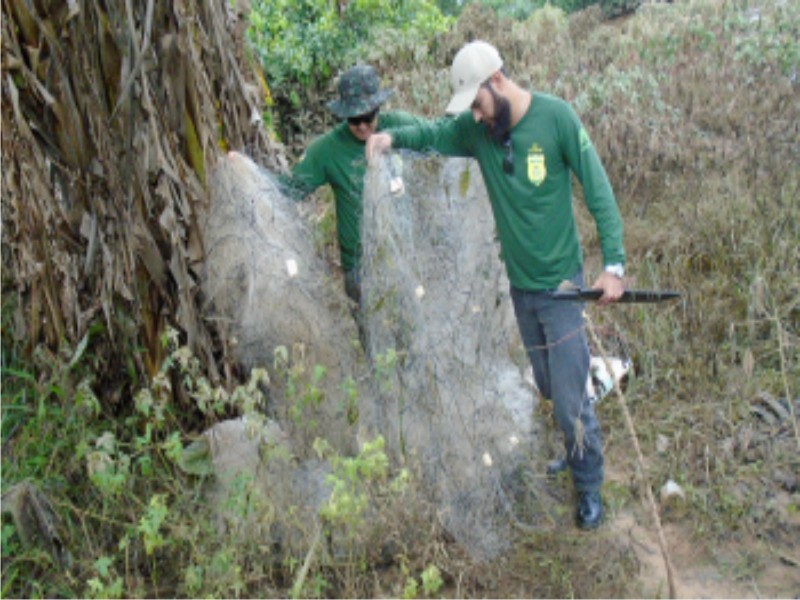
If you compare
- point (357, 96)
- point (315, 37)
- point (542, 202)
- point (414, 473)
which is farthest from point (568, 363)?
point (315, 37)

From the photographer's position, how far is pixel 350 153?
155 inches

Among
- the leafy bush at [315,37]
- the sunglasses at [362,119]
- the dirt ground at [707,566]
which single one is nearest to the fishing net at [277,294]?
the sunglasses at [362,119]

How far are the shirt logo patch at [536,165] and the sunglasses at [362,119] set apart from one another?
2.45 ft

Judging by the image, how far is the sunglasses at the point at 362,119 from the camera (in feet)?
12.6

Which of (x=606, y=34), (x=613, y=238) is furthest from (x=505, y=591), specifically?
(x=606, y=34)

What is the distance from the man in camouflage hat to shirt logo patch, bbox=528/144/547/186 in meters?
0.68

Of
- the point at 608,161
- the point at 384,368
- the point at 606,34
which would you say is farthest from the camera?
the point at 606,34

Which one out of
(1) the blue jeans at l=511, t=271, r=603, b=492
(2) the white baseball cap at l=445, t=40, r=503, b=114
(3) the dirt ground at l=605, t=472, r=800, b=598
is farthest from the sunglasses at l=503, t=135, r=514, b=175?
(3) the dirt ground at l=605, t=472, r=800, b=598

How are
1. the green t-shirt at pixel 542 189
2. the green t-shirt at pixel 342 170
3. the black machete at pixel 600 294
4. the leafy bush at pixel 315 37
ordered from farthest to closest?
the leafy bush at pixel 315 37 < the green t-shirt at pixel 342 170 < the green t-shirt at pixel 542 189 < the black machete at pixel 600 294

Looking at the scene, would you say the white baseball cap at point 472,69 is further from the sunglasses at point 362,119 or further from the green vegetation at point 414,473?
the green vegetation at point 414,473

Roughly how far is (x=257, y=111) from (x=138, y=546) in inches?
75.7

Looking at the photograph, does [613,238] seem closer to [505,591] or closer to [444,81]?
[505,591]

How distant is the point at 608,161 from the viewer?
6.03 metres

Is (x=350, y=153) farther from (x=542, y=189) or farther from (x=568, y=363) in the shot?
(x=568, y=363)
